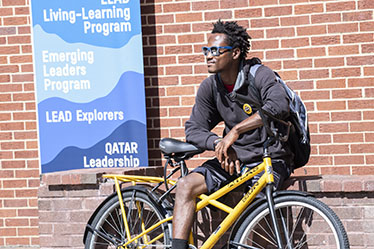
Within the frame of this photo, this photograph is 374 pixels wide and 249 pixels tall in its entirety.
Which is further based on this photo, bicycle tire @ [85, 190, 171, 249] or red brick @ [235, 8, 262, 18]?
red brick @ [235, 8, 262, 18]

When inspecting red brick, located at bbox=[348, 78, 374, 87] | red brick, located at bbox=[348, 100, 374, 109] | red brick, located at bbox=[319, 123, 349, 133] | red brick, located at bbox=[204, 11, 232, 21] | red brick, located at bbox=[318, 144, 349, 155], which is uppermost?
red brick, located at bbox=[204, 11, 232, 21]

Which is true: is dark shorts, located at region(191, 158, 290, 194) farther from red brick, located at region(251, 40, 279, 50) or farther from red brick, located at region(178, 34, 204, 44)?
red brick, located at region(178, 34, 204, 44)

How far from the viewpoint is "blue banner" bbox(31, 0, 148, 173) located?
697 cm

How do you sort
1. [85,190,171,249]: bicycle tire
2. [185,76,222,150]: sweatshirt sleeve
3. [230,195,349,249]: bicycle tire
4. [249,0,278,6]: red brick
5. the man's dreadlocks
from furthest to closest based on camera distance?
[249,0,278,6]: red brick < [85,190,171,249]: bicycle tire < [185,76,222,150]: sweatshirt sleeve < the man's dreadlocks < [230,195,349,249]: bicycle tire

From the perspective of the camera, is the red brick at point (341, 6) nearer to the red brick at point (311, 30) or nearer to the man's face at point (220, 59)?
the red brick at point (311, 30)

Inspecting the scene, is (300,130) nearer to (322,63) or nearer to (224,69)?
(224,69)

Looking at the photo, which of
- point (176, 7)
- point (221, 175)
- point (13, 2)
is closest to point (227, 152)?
point (221, 175)

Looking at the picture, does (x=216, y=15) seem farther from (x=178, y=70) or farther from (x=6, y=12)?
(x=6, y=12)

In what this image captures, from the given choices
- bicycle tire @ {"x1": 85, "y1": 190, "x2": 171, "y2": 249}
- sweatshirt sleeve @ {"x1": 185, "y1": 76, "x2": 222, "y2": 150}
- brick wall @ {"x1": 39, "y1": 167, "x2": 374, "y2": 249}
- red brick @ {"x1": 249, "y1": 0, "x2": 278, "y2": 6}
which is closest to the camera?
sweatshirt sleeve @ {"x1": 185, "y1": 76, "x2": 222, "y2": 150}

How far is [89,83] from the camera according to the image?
23.1 feet

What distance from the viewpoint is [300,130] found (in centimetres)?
511

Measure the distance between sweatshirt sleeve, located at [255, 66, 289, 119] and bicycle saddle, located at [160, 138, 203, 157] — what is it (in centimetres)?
57

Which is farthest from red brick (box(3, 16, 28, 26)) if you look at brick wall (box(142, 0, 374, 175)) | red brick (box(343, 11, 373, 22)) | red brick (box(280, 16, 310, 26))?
red brick (box(343, 11, 373, 22))

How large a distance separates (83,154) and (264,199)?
2.68 m
